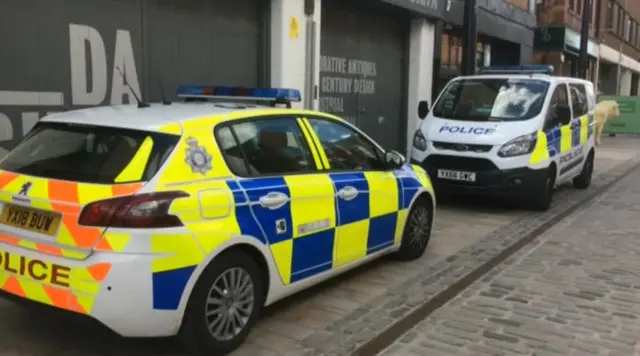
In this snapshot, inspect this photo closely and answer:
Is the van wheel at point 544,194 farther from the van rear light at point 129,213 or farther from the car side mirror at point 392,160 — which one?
the van rear light at point 129,213

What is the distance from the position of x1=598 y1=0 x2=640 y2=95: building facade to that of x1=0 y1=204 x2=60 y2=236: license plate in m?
34.5

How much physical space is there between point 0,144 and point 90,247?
3.65 m

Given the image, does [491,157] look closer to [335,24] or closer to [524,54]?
[335,24]

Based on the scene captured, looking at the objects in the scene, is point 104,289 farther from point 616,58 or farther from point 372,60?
point 616,58

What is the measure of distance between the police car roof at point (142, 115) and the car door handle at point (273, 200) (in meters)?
0.62

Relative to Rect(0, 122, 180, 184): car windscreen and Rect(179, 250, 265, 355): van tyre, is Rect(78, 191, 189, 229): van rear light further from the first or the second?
Rect(179, 250, 265, 355): van tyre

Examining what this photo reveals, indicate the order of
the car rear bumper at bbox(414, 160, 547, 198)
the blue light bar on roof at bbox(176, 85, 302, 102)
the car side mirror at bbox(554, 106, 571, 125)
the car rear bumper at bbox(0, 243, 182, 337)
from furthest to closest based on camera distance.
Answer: the car side mirror at bbox(554, 106, 571, 125) → the car rear bumper at bbox(414, 160, 547, 198) → the blue light bar on roof at bbox(176, 85, 302, 102) → the car rear bumper at bbox(0, 243, 182, 337)

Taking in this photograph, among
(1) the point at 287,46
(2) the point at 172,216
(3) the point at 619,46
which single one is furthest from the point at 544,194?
(3) the point at 619,46

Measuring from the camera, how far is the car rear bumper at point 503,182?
8305 millimetres

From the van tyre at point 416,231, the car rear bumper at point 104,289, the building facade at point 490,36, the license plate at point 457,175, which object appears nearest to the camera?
the car rear bumper at point 104,289

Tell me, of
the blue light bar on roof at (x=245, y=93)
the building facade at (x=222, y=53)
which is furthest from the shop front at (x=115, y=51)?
the blue light bar on roof at (x=245, y=93)

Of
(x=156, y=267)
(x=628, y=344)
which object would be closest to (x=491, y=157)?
(x=628, y=344)

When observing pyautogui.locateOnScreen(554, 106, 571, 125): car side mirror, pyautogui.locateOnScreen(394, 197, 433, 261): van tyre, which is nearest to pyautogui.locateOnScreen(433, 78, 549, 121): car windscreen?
pyautogui.locateOnScreen(554, 106, 571, 125): car side mirror

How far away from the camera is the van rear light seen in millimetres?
3385
